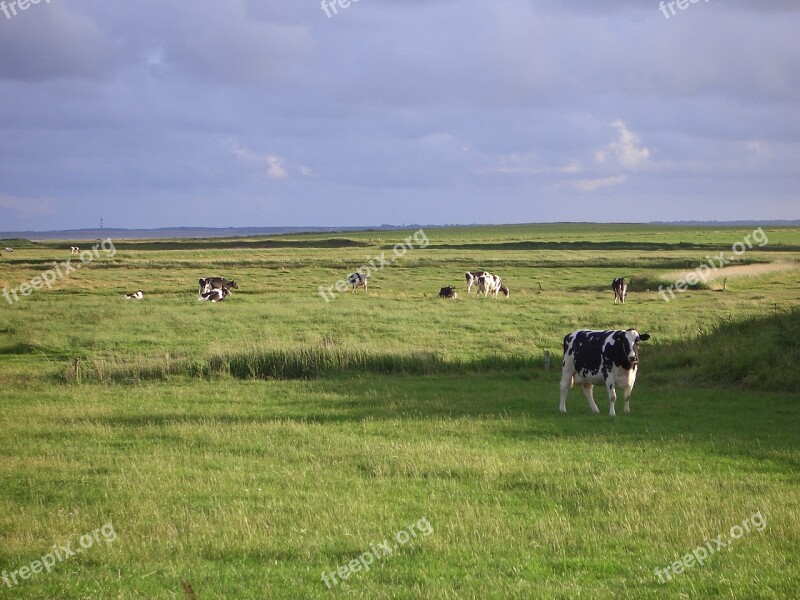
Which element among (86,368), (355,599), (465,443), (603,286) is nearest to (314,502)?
(355,599)

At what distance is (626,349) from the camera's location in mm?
17797

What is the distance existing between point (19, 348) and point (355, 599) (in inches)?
975

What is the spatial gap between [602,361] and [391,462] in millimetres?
7085

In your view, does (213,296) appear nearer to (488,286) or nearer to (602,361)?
(488,286)

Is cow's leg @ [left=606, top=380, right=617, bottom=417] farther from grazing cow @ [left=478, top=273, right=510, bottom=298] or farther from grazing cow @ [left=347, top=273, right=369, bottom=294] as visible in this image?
grazing cow @ [left=347, top=273, right=369, bottom=294]

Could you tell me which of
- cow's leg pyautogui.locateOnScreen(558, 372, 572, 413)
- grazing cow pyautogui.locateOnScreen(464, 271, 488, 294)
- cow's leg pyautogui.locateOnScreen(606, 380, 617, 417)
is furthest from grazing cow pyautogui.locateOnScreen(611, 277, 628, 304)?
cow's leg pyautogui.locateOnScreen(606, 380, 617, 417)

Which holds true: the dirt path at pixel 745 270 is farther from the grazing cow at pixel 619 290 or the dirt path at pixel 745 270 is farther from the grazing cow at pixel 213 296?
the grazing cow at pixel 213 296

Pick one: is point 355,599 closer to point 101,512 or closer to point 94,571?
point 94,571

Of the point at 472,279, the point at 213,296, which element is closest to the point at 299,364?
the point at 213,296

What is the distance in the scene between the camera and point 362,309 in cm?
3916

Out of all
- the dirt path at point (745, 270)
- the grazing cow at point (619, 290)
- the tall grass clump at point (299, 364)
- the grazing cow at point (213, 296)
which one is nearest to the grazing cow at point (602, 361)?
the tall grass clump at point (299, 364)

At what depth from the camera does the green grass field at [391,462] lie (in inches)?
325

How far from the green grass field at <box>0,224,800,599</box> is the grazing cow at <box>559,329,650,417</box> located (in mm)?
706

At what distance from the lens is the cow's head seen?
57.9 ft
